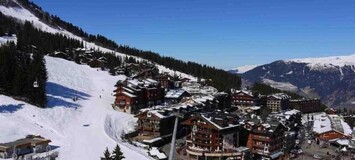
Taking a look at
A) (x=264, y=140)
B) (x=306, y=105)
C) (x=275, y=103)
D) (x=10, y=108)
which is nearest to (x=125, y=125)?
(x=10, y=108)

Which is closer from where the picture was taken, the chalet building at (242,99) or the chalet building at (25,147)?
the chalet building at (25,147)

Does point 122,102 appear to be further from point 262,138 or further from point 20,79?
point 262,138

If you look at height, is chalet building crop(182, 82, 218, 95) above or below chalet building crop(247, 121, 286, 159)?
above

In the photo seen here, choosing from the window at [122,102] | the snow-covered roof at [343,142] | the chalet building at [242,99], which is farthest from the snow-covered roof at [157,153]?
the chalet building at [242,99]

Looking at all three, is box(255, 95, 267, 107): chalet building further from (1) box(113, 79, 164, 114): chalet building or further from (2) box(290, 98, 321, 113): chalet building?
(1) box(113, 79, 164, 114): chalet building

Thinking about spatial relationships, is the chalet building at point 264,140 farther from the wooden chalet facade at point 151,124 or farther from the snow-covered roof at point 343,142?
the snow-covered roof at point 343,142

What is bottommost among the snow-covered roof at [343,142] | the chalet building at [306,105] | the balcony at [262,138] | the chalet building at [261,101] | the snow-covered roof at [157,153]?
the snow-covered roof at [343,142]

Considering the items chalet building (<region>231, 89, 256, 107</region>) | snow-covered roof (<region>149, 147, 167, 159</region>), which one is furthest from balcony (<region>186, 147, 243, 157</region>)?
chalet building (<region>231, 89, 256, 107</region>)
